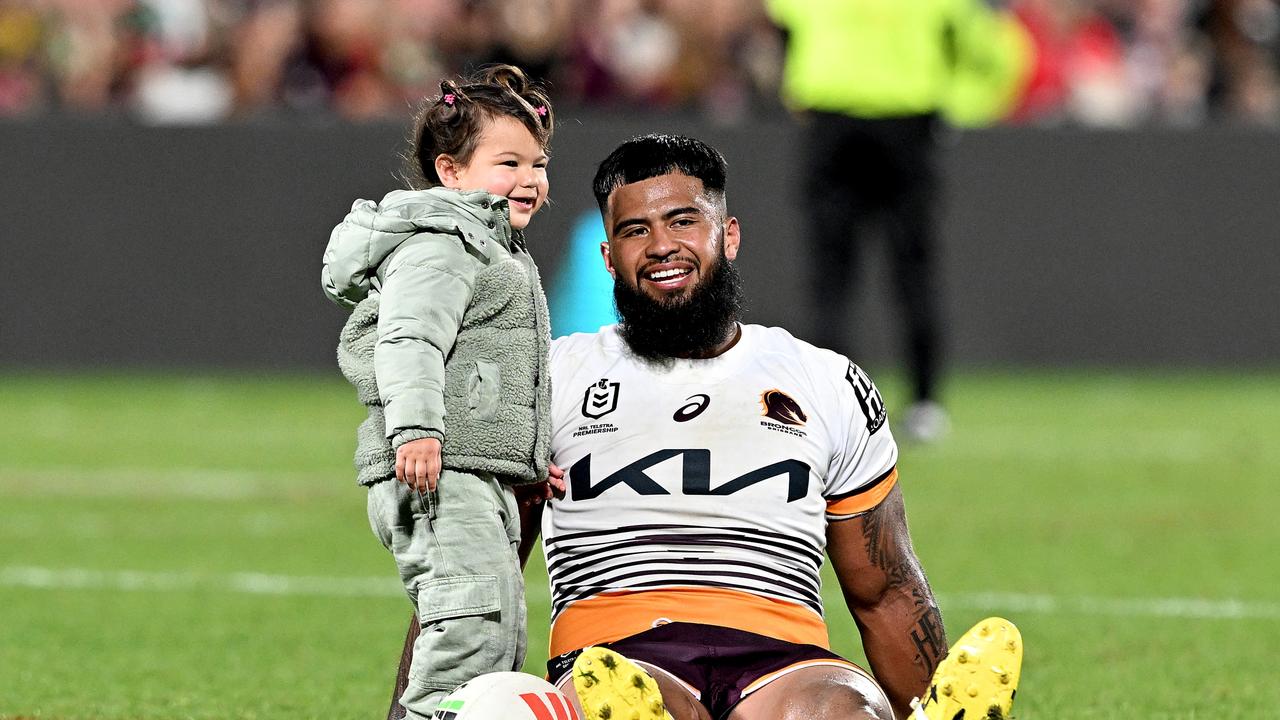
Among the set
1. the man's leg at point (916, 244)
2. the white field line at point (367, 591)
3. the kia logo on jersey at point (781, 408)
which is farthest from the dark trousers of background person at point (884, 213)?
the kia logo on jersey at point (781, 408)

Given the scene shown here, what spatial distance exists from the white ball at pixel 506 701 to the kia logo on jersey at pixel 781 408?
85 centimetres

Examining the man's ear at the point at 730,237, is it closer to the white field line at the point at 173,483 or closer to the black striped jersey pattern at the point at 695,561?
the black striped jersey pattern at the point at 695,561

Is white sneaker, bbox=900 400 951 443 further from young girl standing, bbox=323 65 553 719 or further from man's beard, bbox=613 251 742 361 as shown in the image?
young girl standing, bbox=323 65 553 719

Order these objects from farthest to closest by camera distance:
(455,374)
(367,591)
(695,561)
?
(367,591), (695,561), (455,374)

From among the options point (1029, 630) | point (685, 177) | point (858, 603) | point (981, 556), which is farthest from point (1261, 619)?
point (685, 177)

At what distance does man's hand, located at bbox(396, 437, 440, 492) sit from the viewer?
14.1ft

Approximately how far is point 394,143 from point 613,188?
10.5m

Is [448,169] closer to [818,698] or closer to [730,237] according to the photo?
[730,237]

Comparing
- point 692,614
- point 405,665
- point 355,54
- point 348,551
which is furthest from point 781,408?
point 355,54

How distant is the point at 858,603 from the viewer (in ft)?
16.1

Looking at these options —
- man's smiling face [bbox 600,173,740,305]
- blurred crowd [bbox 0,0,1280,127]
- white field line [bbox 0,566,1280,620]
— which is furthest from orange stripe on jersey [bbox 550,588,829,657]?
blurred crowd [bbox 0,0,1280,127]

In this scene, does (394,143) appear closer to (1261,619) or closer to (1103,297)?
Answer: (1103,297)

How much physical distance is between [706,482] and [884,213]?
760 centimetres

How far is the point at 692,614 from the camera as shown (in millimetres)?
4527
